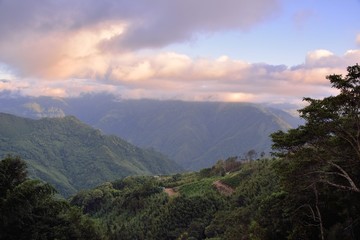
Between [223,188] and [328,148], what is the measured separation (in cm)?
9506

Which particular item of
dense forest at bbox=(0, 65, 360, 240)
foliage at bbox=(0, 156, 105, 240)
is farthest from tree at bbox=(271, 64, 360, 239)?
foliage at bbox=(0, 156, 105, 240)

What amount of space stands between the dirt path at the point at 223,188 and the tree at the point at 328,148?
265ft

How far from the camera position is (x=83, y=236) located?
190 feet

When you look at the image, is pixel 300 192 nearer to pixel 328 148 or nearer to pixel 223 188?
pixel 328 148

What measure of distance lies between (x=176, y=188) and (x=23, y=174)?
353ft

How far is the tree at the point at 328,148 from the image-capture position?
2856cm

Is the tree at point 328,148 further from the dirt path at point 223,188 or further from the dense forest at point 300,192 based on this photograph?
the dirt path at point 223,188

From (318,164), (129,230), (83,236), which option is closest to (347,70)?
(318,164)

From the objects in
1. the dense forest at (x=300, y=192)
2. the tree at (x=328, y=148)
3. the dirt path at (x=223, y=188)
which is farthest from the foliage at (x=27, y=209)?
the dirt path at (x=223, y=188)

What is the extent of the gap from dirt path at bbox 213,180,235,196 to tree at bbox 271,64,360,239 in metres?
80.9

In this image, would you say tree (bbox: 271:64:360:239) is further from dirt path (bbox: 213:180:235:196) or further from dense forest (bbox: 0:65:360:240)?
dirt path (bbox: 213:180:235:196)

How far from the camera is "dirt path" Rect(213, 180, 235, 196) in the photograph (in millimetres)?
119887

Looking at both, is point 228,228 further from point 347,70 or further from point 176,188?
point 176,188

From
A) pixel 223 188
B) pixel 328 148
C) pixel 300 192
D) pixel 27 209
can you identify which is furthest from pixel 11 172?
pixel 223 188
